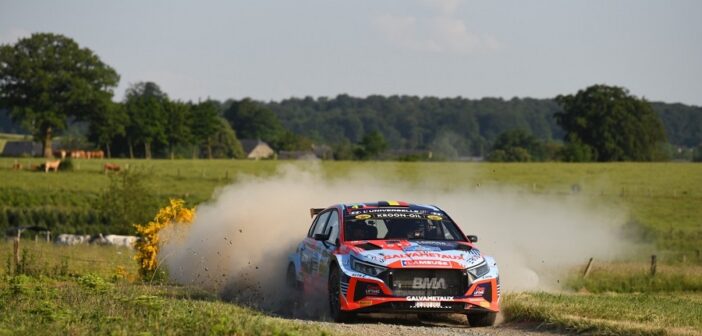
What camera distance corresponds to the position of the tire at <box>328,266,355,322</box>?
1384 cm

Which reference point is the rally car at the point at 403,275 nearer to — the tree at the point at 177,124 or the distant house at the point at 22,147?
the tree at the point at 177,124

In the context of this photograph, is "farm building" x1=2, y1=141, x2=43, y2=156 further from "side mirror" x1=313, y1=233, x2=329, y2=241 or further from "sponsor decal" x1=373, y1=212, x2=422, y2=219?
"sponsor decal" x1=373, y1=212, x2=422, y2=219

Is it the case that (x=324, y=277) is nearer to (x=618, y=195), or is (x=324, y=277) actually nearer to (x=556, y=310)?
(x=556, y=310)

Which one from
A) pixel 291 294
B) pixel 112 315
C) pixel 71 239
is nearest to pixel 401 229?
pixel 291 294

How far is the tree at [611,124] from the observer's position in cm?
11981

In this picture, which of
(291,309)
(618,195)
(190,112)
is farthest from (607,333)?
(190,112)

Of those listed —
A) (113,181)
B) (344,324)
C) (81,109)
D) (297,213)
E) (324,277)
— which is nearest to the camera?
(344,324)

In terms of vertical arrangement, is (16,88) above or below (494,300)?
above

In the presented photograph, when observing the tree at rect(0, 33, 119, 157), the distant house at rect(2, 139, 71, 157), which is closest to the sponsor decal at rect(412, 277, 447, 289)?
the tree at rect(0, 33, 119, 157)

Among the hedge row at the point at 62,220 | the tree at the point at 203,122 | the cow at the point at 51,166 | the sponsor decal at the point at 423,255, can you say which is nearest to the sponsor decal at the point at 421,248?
the sponsor decal at the point at 423,255

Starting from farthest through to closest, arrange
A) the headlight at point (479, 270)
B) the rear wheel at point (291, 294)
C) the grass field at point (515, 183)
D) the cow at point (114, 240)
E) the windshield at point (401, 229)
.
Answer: the grass field at point (515, 183), the cow at point (114, 240), the rear wheel at point (291, 294), the windshield at point (401, 229), the headlight at point (479, 270)

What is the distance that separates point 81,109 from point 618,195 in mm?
62811

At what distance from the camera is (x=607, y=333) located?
485 inches

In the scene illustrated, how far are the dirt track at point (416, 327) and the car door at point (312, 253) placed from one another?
1049 mm
